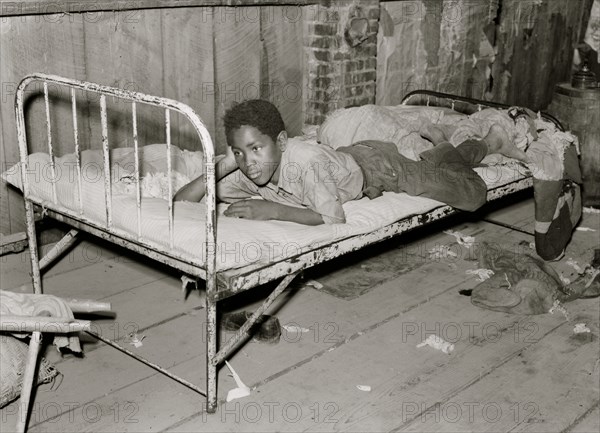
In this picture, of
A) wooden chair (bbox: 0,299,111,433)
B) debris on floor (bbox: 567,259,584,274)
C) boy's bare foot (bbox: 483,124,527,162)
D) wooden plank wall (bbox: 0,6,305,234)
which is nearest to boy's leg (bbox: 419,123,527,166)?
boy's bare foot (bbox: 483,124,527,162)

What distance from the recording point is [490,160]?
4.17 meters

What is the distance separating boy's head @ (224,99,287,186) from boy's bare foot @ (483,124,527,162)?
5.26 ft

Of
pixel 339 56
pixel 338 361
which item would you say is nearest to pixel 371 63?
pixel 339 56

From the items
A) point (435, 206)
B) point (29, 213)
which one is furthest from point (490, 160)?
point (29, 213)

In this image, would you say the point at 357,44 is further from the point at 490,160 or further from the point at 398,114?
the point at 490,160

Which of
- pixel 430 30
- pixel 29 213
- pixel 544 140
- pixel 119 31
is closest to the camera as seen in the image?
pixel 29 213

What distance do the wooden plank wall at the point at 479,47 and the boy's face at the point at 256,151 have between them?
2.68 m

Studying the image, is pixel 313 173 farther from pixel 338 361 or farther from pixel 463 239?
pixel 463 239

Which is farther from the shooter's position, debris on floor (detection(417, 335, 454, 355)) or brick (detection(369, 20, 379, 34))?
brick (detection(369, 20, 379, 34))

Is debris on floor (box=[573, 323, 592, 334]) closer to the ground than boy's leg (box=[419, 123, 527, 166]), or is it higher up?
closer to the ground

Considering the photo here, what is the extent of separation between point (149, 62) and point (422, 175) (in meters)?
1.81

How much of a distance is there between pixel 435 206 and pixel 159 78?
6.23ft

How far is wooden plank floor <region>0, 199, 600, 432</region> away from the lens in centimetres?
279

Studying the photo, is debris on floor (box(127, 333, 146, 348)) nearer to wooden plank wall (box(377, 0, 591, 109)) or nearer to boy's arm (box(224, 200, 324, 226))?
boy's arm (box(224, 200, 324, 226))
